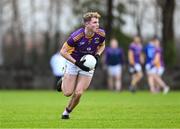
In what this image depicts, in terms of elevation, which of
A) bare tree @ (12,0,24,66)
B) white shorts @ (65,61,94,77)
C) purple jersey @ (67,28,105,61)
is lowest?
bare tree @ (12,0,24,66)

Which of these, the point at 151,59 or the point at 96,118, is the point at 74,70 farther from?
the point at 151,59

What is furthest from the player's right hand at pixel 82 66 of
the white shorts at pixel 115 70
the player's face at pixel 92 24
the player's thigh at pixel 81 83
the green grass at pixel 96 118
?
the white shorts at pixel 115 70

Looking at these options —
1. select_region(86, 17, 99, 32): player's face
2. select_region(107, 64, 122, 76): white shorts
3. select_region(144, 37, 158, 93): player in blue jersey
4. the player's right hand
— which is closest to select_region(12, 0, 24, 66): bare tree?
select_region(107, 64, 122, 76): white shorts

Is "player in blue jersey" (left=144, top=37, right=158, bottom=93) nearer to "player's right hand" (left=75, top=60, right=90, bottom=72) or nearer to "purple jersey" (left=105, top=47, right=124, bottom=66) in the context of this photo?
"purple jersey" (left=105, top=47, right=124, bottom=66)

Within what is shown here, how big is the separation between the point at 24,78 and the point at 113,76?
26.7ft

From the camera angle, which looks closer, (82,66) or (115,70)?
(82,66)

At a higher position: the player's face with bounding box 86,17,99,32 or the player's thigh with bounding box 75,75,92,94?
the player's face with bounding box 86,17,99,32

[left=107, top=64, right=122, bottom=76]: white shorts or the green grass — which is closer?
the green grass

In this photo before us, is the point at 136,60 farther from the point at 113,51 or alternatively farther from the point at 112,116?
the point at 112,116

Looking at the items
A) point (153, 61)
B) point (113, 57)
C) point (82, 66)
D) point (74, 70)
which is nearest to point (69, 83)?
point (74, 70)

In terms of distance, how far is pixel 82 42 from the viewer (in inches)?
685

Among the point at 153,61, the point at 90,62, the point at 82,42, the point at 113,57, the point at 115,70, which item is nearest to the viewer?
the point at 90,62

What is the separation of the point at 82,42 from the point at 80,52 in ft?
0.82

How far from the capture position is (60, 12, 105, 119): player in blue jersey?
56.5ft
